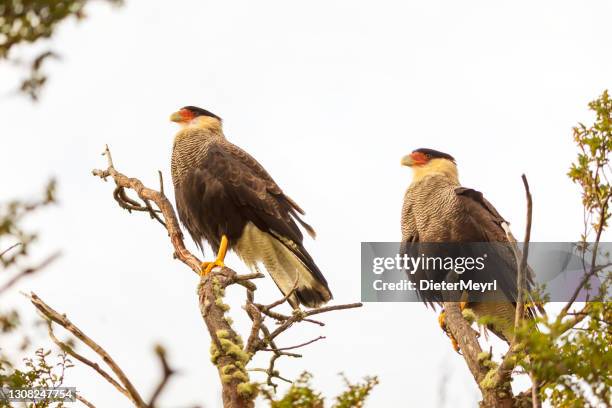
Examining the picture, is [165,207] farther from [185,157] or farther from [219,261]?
[185,157]

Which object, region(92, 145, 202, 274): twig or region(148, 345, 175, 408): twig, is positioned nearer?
region(148, 345, 175, 408): twig

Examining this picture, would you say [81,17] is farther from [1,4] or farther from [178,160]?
[178,160]

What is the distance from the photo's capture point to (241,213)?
6547 millimetres

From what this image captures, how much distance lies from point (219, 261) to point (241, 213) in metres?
0.59

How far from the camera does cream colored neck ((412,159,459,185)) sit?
26.0 ft

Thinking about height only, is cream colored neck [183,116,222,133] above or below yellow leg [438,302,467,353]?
above

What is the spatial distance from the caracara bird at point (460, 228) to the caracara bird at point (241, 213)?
111 cm

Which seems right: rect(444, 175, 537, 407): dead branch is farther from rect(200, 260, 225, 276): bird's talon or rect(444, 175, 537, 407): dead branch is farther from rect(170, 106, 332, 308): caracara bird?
rect(200, 260, 225, 276): bird's talon

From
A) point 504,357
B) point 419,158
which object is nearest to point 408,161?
point 419,158

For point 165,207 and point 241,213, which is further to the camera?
point 241,213

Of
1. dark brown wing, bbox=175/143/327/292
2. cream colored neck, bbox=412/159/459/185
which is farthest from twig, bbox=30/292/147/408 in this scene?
cream colored neck, bbox=412/159/459/185

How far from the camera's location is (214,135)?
732cm

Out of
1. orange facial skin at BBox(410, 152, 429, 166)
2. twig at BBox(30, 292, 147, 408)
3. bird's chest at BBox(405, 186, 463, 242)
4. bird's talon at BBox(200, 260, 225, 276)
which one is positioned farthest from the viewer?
orange facial skin at BBox(410, 152, 429, 166)

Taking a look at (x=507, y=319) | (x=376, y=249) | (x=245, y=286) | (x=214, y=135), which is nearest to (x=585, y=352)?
(x=245, y=286)
